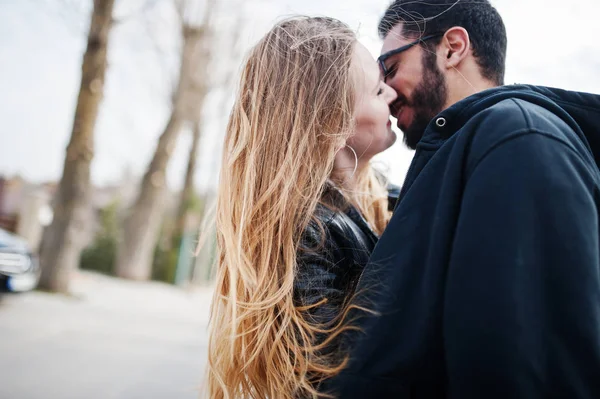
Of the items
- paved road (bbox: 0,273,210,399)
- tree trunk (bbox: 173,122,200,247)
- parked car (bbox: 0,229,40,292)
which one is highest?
tree trunk (bbox: 173,122,200,247)

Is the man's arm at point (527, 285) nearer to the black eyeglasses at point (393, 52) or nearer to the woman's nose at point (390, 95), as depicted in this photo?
the woman's nose at point (390, 95)

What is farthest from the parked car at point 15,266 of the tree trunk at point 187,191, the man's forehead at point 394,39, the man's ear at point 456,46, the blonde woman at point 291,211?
the tree trunk at point 187,191

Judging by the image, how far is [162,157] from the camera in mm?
14078

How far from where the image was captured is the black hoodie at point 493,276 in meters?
0.94

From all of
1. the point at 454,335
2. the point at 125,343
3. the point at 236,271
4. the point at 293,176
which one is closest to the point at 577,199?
the point at 454,335

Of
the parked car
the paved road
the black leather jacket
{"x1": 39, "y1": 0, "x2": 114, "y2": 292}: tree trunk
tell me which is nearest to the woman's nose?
the black leather jacket

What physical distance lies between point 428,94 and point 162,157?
12.8 m

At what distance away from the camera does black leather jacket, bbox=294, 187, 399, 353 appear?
152 centimetres

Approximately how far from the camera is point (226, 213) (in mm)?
1782

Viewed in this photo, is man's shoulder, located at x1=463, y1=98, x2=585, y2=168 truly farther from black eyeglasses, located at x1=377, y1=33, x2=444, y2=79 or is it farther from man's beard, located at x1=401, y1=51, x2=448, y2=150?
black eyeglasses, located at x1=377, y1=33, x2=444, y2=79

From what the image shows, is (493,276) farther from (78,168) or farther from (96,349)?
(78,168)

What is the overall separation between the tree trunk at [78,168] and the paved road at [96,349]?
572mm

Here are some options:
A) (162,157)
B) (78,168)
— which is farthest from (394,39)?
(162,157)

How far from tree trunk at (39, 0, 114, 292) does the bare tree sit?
5.71 meters
